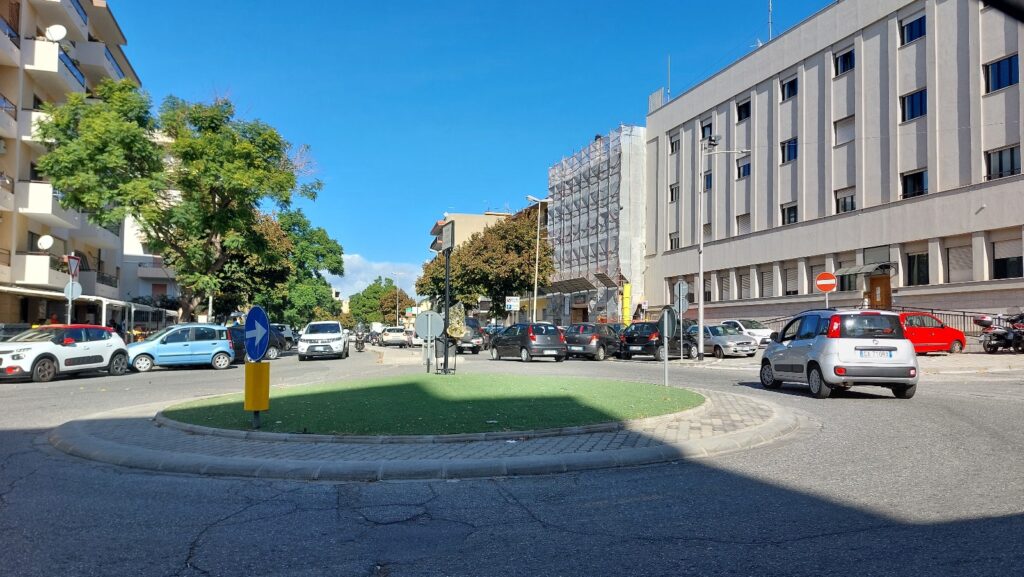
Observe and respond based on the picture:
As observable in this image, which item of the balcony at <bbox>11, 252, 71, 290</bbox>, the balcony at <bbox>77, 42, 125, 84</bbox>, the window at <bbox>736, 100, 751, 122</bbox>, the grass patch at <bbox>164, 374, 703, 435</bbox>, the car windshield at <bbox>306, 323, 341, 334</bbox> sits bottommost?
the grass patch at <bbox>164, 374, 703, 435</bbox>

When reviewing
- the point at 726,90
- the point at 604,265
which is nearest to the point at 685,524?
the point at 726,90

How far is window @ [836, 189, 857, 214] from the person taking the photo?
32.8 metres

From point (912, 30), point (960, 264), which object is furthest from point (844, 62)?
point (960, 264)

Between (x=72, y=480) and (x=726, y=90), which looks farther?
(x=726, y=90)

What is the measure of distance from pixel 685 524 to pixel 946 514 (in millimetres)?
1976

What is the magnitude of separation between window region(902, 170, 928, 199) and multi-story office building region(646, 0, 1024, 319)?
6cm

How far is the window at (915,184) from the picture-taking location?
29.2 metres

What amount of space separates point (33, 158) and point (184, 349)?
14.9 m

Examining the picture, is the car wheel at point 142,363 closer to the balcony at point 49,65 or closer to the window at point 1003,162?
the balcony at point 49,65

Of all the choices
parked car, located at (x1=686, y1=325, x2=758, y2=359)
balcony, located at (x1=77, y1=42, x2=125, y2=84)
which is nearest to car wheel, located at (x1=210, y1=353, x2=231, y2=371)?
parked car, located at (x1=686, y1=325, x2=758, y2=359)

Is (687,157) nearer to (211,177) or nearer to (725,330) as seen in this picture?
(725,330)

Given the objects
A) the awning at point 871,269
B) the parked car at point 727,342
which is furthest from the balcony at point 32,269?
the awning at point 871,269

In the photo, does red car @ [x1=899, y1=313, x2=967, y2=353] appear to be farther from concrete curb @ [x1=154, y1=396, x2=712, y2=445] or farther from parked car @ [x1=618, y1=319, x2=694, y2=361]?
concrete curb @ [x1=154, y1=396, x2=712, y2=445]

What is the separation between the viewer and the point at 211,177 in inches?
1117
